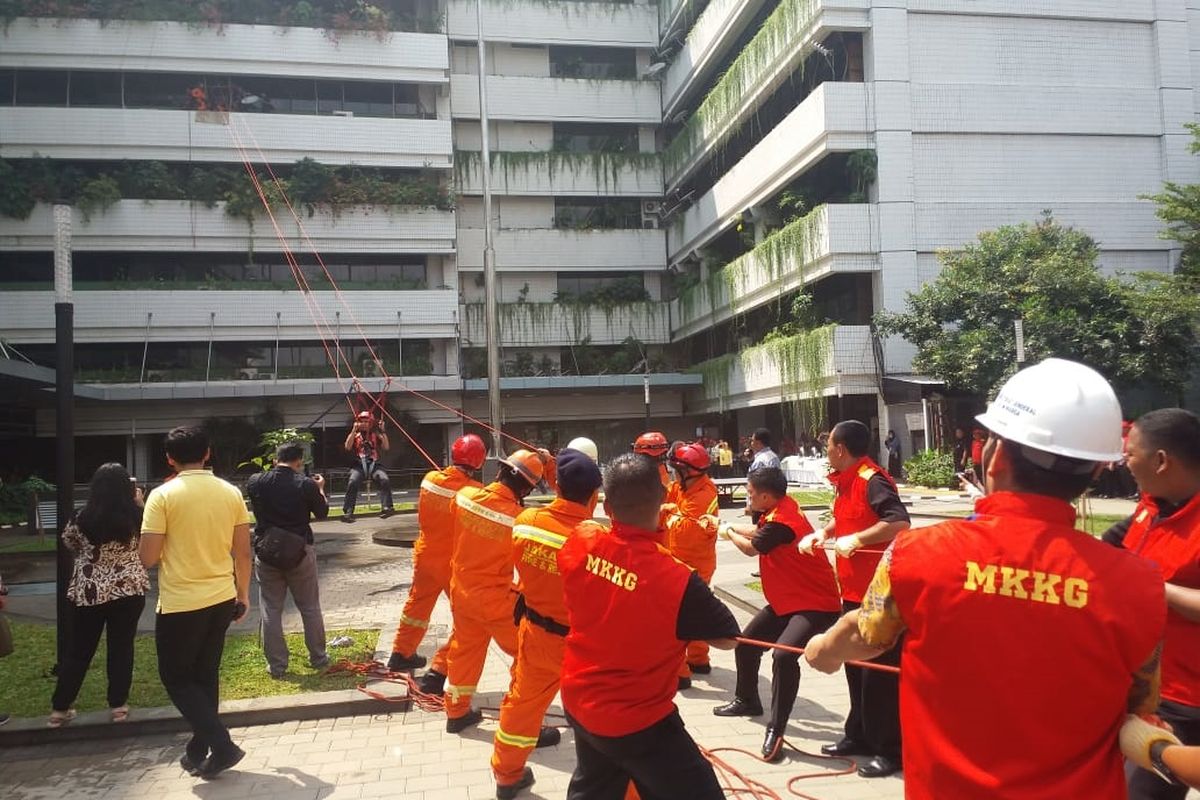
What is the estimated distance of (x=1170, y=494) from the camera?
2961 millimetres

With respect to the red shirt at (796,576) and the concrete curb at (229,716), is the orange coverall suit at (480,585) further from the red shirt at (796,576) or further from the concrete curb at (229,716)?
the red shirt at (796,576)

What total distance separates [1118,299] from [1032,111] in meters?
6.54

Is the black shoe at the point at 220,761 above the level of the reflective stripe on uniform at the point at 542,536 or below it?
below

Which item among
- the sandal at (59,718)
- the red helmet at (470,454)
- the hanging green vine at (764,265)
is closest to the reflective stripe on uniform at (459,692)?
the red helmet at (470,454)

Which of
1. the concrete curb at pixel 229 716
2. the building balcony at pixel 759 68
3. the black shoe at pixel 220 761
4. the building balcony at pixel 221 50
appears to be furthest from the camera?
the building balcony at pixel 221 50

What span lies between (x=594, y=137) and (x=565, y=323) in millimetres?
8407

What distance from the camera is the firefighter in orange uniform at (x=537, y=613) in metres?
3.82

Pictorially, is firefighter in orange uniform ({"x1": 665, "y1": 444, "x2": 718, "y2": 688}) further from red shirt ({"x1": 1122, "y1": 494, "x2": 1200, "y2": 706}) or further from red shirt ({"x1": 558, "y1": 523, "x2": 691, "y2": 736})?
red shirt ({"x1": 1122, "y1": 494, "x2": 1200, "y2": 706})

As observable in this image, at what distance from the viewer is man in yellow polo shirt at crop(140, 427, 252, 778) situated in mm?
4551

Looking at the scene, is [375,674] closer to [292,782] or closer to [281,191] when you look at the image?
[292,782]

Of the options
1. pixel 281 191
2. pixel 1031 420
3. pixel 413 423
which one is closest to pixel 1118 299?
pixel 1031 420

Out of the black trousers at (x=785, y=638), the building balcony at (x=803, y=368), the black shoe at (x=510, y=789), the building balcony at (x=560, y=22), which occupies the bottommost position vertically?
the black shoe at (x=510, y=789)

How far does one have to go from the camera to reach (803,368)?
875 inches

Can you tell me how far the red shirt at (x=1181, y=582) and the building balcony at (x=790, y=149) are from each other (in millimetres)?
19471
